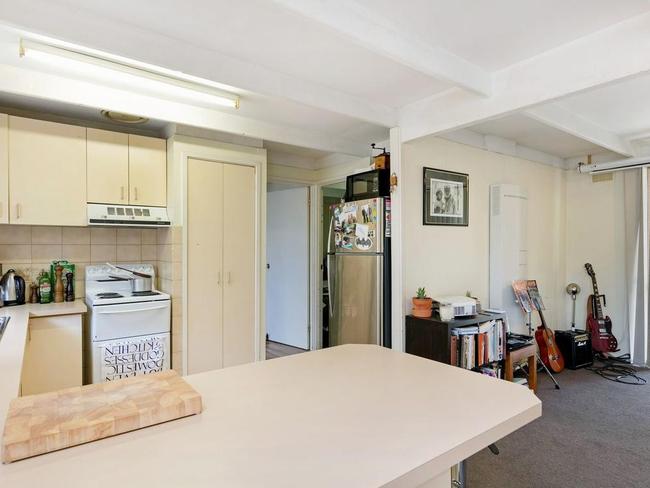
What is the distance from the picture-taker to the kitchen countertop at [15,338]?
117 centimetres

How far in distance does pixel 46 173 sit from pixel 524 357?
405 centimetres

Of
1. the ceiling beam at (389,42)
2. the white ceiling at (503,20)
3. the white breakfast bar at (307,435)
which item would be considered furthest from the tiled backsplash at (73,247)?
the white ceiling at (503,20)

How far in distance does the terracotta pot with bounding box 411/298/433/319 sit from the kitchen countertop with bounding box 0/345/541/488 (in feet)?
5.74

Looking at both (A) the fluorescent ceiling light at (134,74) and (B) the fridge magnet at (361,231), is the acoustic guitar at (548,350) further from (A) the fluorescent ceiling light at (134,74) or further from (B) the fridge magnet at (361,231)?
(A) the fluorescent ceiling light at (134,74)

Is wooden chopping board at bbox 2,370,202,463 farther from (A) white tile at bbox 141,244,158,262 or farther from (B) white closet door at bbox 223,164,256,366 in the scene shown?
(A) white tile at bbox 141,244,158,262

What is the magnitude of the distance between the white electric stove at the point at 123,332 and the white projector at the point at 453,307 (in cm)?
213

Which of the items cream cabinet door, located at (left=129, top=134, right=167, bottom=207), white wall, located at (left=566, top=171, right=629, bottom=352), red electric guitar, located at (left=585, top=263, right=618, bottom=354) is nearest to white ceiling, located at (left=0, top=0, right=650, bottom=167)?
cream cabinet door, located at (left=129, top=134, right=167, bottom=207)

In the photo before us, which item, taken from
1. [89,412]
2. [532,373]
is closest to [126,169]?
[89,412]

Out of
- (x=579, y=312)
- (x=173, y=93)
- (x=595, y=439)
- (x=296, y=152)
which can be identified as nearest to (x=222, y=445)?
(x=173, y=93)

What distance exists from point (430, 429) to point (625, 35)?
2.10 m

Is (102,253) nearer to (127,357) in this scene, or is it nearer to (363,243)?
(127,357)

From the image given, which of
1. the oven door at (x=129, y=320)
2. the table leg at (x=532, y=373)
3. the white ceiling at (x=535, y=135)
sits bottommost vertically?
the table leg at (x=532, y=373)

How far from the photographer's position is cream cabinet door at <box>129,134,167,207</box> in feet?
10.0

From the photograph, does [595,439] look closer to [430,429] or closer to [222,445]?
[430,429]
